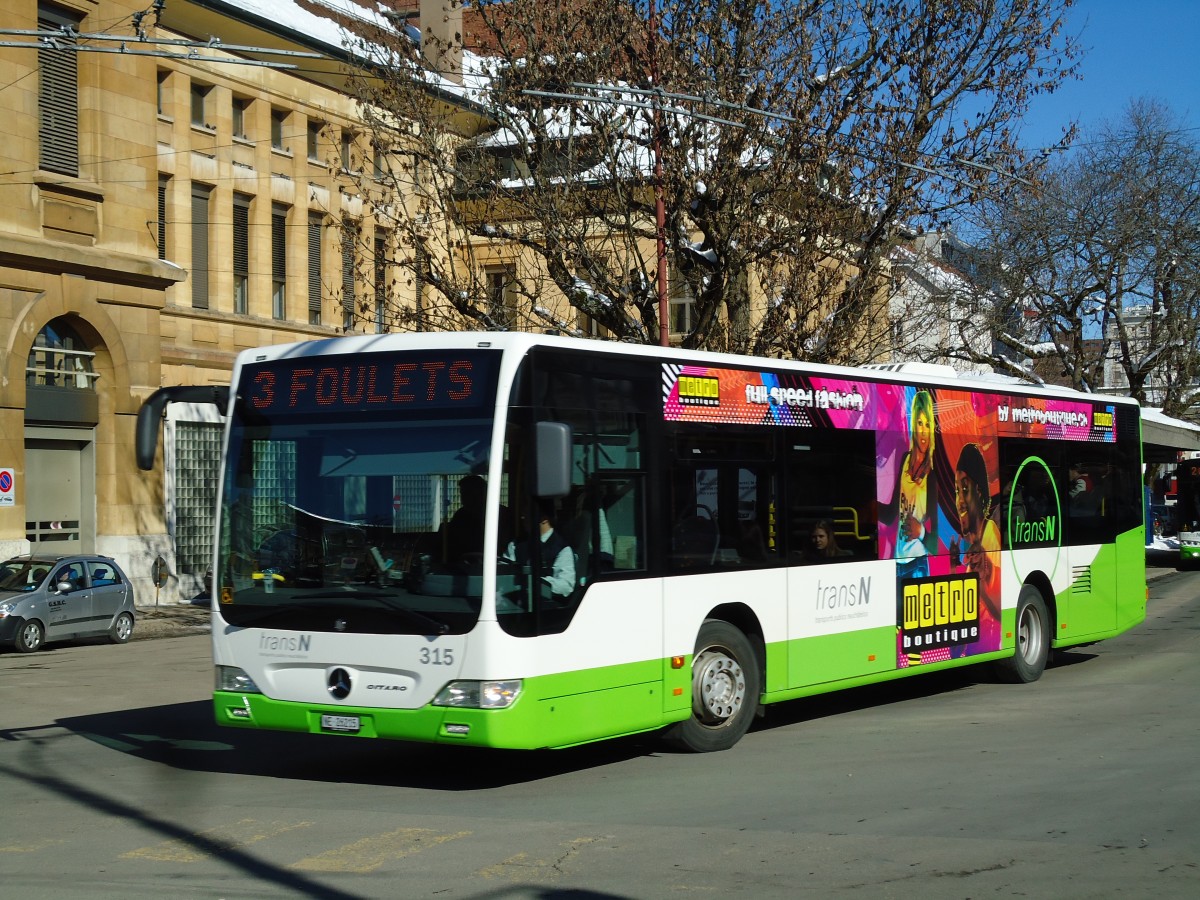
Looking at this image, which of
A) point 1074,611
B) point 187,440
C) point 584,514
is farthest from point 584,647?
point 187,440

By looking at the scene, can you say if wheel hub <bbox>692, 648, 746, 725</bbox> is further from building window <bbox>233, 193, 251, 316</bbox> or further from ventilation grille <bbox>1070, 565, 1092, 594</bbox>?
building window <bbox>233, 193, 251, 316</bbox>

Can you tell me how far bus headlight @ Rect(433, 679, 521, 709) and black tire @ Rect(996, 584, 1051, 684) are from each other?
7763mm

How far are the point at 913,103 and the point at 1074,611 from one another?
9255 mm

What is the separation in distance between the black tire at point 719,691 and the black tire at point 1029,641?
4.96 metres

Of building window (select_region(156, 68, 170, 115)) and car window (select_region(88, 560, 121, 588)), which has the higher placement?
building window (select_region(156, 68, 170, 115))

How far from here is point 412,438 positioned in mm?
9469

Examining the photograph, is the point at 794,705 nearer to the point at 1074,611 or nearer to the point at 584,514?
the point at 1074,611

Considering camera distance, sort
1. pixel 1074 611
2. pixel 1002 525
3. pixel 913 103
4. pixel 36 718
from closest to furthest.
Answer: pixel 36 718, pixel 1002 525, pixel 1074 611, pixel 913 103

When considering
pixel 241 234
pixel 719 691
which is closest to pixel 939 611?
pixel 719 691

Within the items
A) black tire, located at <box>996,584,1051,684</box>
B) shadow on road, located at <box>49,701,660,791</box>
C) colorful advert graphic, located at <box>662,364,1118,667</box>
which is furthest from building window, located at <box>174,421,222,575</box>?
colorful advert graphic, located at <box>662,364,1118,667</box>

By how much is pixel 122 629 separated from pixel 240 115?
16.6 metres

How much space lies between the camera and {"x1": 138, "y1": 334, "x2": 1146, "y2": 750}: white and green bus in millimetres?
9258

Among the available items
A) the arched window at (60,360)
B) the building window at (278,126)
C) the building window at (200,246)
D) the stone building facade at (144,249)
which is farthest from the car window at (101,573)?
the building window at (278,126)

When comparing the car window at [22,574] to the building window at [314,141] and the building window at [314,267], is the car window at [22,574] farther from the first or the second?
the building window at [314,141]
